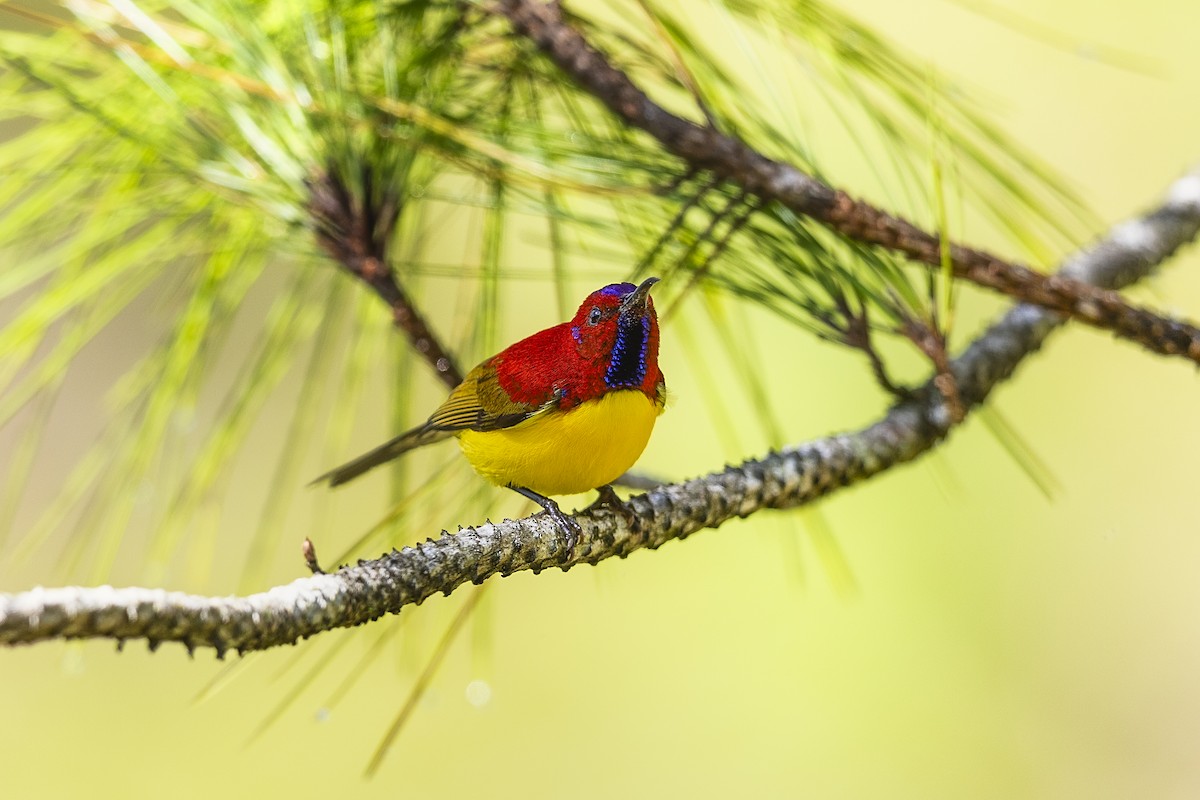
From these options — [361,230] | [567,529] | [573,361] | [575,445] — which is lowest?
[567,529]

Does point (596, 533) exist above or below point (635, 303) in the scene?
below

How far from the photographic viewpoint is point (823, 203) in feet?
3.60

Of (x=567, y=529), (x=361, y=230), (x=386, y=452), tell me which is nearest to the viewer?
(x=567, y=529)

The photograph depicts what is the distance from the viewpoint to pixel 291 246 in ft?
4.38

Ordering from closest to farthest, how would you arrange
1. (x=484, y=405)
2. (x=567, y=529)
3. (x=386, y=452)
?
1. (x=567, y=529)
2. (x=484, y=405)
3. (x=386, y=452)

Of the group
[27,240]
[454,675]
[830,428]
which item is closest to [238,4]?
[27,240]

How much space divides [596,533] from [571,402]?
24 centimetres

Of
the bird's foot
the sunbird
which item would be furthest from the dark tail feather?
the bird's foot

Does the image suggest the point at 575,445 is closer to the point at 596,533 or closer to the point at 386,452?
the point at 596,533

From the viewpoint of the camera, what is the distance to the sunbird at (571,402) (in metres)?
1.21

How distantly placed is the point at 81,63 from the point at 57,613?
0.95m

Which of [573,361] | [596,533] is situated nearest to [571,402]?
[573,361]

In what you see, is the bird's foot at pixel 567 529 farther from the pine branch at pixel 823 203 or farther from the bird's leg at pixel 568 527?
the pine branch at pixel 823 203

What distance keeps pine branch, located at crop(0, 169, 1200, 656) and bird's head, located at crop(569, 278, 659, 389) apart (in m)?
0.16
